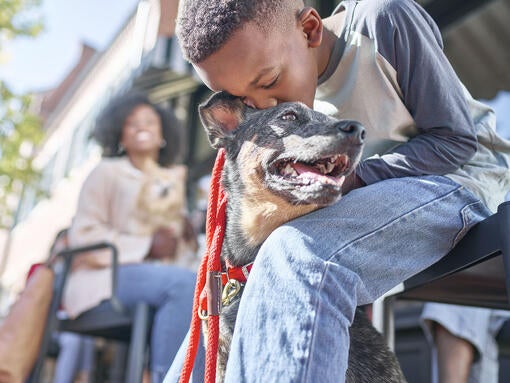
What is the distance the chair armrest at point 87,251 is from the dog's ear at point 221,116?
120 cm

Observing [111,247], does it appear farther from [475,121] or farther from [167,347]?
[475,121]

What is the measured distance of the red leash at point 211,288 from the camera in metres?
1.71

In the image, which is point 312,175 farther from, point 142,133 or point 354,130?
point 142,133

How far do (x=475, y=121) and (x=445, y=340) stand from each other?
1.38 metres

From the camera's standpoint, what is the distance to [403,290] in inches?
86.2

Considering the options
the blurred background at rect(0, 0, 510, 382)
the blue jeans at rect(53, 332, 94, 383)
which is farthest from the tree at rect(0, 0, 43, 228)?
the blue jeans at rect(53, 332, 94, 383)

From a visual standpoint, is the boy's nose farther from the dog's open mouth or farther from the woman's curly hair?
the woman's curly hair

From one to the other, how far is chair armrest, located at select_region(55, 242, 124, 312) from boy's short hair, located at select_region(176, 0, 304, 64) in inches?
60.5

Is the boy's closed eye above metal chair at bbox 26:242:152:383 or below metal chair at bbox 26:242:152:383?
above

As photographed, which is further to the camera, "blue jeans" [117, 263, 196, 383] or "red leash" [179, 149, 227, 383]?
"blue jeans" [117, 263, 196, 383]

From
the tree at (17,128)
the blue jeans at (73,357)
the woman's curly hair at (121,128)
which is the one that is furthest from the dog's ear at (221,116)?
the tree at (17,128)

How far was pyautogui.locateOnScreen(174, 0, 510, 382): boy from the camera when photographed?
1423 mm

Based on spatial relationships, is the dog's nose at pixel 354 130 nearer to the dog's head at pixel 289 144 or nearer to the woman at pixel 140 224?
the dog's head at pixel 289 144

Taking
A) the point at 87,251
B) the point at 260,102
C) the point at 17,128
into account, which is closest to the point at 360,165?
the point at 260,102
